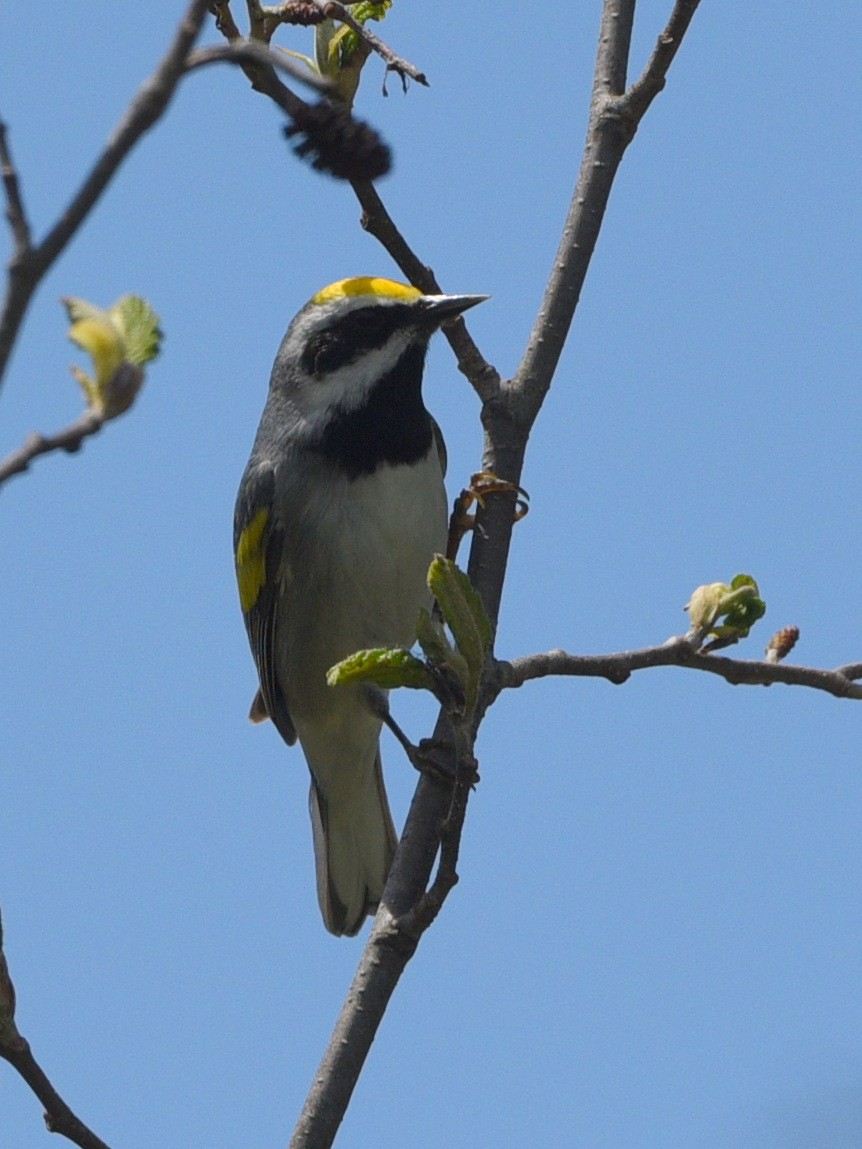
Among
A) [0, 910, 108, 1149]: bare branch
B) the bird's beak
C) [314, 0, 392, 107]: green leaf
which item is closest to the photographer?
[0, 910, 108, 1149]: bare branch

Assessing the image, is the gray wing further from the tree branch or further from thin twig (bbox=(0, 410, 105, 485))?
thin twig (bbox=(0, 410, 105, 485))

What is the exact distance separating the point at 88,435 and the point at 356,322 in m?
4.57

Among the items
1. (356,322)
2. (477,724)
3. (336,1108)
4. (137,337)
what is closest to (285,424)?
→ (356,322)

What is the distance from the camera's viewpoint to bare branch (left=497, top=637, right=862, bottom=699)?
147 inches

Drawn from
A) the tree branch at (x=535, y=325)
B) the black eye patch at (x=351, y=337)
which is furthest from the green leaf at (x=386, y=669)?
the black eye patch at (x=351, y=337)

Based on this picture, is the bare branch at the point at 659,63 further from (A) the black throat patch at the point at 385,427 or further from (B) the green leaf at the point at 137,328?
(B) the green leaf at the point at 137,328

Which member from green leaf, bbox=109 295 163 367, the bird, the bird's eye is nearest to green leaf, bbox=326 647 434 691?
green leaf, bbox=109 295 163 367

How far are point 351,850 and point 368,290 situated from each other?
250 cm

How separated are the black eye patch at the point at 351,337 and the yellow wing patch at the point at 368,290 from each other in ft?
0.18

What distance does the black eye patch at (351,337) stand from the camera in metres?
6.22

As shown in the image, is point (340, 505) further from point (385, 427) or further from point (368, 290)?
point (368, 290)

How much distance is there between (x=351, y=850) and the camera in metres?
7.05

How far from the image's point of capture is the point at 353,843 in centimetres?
705

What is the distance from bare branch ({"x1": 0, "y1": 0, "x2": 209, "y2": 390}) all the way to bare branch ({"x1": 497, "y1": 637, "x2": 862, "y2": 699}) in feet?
7.62
